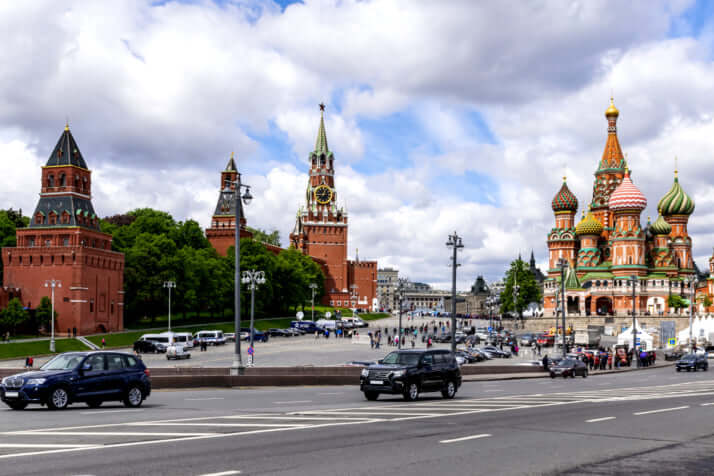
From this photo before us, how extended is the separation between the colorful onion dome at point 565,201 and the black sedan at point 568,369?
3820 inches

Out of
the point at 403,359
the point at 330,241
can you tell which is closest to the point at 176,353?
the point at 403,359

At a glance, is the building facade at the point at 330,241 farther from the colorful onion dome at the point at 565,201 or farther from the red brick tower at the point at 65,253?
the red brick tower at the point at 65,253

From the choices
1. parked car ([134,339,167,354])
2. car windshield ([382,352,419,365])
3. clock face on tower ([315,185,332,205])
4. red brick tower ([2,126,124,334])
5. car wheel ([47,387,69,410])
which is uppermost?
clock face on tower ([315,185,332,205])

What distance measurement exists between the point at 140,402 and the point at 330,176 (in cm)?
15945

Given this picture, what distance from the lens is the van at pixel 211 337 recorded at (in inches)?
3095

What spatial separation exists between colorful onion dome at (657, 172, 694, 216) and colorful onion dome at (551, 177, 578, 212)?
14.4 meters

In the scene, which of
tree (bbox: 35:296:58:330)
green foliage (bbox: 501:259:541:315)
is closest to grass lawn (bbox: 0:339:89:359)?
tree (bbox: 35:296:58:330)

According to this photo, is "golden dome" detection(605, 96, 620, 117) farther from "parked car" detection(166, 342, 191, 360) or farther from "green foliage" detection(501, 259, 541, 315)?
"parked car" detection(166, 342, 191, 360)

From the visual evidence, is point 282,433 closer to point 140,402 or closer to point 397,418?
point 397,418

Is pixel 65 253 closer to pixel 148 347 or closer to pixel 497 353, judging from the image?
pixel 148 347

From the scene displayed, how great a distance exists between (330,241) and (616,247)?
66616mm

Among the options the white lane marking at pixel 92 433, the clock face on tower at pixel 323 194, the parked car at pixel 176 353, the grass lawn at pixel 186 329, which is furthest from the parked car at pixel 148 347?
the clock face on tower at pixel 323 194

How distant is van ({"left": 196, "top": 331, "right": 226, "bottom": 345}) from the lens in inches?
3095

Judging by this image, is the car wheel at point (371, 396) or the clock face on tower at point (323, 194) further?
the clock face on tower at point (323, 194)
